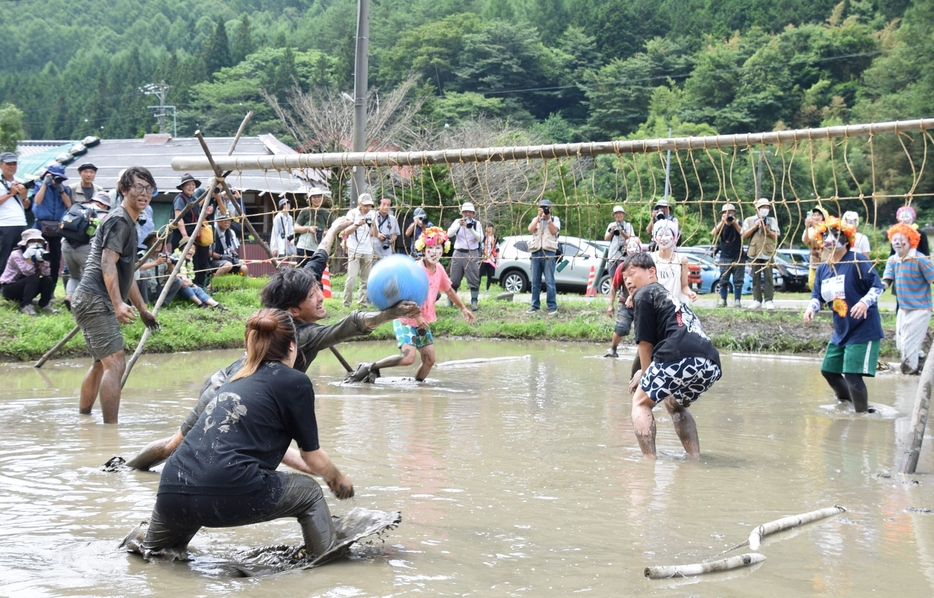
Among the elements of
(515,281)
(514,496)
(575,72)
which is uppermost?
(575,72)

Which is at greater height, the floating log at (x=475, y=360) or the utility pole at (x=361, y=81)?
the utility pole at (x=361, y=81)

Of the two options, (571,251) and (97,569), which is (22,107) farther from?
(97,569)

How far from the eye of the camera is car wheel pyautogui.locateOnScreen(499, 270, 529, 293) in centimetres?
2466

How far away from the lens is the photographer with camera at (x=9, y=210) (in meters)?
13.8

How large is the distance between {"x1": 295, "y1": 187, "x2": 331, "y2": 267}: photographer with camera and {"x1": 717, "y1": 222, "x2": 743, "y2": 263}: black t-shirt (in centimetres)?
720

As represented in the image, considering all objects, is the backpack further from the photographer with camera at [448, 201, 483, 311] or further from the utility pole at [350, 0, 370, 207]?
the photographer with camera at [448, 201, 483, 311]

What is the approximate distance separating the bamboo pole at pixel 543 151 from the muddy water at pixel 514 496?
8.00ft

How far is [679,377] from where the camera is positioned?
23.5 feet

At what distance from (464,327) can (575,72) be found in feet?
198

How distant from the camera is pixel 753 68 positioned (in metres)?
65.7

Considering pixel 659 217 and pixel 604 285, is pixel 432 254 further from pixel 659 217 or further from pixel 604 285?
pixel 604 285

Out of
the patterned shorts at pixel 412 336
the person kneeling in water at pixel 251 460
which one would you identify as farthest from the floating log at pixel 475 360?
the person kneeling in water at pixel 251 460

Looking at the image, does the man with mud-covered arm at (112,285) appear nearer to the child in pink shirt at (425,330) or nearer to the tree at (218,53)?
the child in pink shirt at (425,330)

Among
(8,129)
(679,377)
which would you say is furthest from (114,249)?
(8,129)
